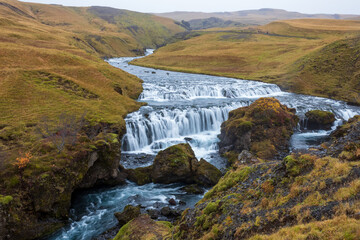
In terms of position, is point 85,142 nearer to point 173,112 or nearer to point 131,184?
point 131,184

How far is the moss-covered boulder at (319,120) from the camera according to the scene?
40969mm

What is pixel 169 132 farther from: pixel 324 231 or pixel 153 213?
pixel 324 231

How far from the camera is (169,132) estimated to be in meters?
39.0

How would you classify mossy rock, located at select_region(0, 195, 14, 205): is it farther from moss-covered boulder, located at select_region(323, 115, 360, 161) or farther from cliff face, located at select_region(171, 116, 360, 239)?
moss-covered boulder, located at select_region(323, 115, 360, 161)

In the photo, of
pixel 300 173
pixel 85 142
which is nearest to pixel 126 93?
pixel 85 142

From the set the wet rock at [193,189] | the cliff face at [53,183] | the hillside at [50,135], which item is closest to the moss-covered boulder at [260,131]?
the wet rock at [193,189]

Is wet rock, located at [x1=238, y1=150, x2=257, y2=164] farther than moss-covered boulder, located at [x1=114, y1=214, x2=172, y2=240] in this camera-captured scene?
Yes

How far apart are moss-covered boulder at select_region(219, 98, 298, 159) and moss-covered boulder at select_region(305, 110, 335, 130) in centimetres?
564

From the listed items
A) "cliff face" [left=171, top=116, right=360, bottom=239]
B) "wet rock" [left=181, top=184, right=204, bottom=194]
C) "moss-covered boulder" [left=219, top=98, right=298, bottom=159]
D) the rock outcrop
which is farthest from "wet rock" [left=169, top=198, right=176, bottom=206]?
"moss-covered boulder" [left=219, top=98, right=298, bottom=159]

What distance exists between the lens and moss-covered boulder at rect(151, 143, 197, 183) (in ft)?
83.6

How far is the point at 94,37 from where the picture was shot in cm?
15512

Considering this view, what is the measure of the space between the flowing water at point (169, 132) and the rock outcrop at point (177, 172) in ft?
3.02

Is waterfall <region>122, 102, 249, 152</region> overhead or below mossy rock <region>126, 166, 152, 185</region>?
overhead

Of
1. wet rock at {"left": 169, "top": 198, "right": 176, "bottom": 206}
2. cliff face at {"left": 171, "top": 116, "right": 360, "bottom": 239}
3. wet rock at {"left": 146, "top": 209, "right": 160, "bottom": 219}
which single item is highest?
cliff face at {"left": 171, "top": 116, "right": 360, "bottom": 239}
